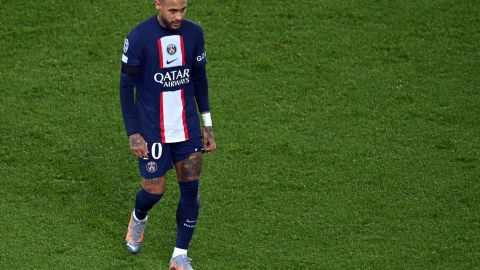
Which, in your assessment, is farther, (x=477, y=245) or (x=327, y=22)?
(x=327, y=22)

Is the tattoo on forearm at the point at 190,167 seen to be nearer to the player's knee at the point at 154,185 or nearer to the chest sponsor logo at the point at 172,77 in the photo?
the player's knee at the point at 154,185

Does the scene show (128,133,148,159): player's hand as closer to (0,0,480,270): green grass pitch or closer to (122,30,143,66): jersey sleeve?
(122,30,143,66): jersey sleeve

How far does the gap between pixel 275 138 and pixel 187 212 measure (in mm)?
2129

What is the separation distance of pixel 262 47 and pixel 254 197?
2.62 meters

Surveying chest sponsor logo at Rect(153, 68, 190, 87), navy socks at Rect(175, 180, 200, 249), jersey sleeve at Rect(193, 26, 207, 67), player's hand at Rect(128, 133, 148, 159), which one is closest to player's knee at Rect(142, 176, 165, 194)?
navy socks at Rect(175, 180, 200, 249)

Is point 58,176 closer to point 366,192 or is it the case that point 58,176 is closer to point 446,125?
point 366,192

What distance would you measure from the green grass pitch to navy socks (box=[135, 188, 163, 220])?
0.35 m

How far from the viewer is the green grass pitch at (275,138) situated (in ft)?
31.2

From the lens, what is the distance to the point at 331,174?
34.3 ft

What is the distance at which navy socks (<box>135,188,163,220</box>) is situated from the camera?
9.07 metres

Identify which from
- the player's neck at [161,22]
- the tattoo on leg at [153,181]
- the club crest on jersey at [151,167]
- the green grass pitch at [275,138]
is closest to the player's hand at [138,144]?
the club crest on jersey at [151,167]

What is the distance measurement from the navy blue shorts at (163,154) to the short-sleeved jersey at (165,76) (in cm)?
6

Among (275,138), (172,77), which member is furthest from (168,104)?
(275,138)

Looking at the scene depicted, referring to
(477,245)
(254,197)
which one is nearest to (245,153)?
(254,197)
